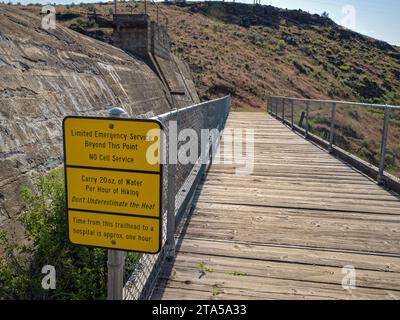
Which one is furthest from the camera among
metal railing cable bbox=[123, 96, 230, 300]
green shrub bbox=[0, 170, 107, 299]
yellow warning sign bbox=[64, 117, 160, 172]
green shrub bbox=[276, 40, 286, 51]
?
green shrub bbox=[276, 40, 286, 51]

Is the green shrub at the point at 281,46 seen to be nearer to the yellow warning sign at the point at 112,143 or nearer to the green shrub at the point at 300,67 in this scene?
the green shrub at the point at 300,67

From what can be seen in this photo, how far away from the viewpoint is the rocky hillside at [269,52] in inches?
1427

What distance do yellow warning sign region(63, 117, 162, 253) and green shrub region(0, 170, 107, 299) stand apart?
2.39ft

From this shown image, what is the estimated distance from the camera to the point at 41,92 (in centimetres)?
488

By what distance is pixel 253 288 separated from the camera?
327 cm

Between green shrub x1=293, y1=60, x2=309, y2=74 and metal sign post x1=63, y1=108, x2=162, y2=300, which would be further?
green shrub x1=293, y1=60, x2=309, y2=74

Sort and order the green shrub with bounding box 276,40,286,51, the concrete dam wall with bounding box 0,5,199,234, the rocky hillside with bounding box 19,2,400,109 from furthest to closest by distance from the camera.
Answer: the green shrub with bounding box 276,40,286,51 < the rocky hillside with bounding box 19,2,400,109 < the concrete dam wall with bounding box 0,5,199,234

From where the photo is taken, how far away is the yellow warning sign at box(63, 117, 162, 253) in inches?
78.5

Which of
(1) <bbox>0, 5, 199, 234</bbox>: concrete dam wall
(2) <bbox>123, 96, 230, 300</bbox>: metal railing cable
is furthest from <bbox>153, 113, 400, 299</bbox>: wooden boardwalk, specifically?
(1) <bbox>0, 5, 199, 234</bbox>: concrete dam wall

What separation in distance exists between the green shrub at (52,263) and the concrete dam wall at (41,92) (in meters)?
0.46

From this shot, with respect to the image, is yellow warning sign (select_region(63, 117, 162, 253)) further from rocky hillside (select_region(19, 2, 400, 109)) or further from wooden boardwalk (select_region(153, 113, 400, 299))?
rocky hillside (select_region(19, 2, 400, 109))

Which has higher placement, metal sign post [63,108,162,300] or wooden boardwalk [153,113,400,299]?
metal sign post [63,108,162,300]
